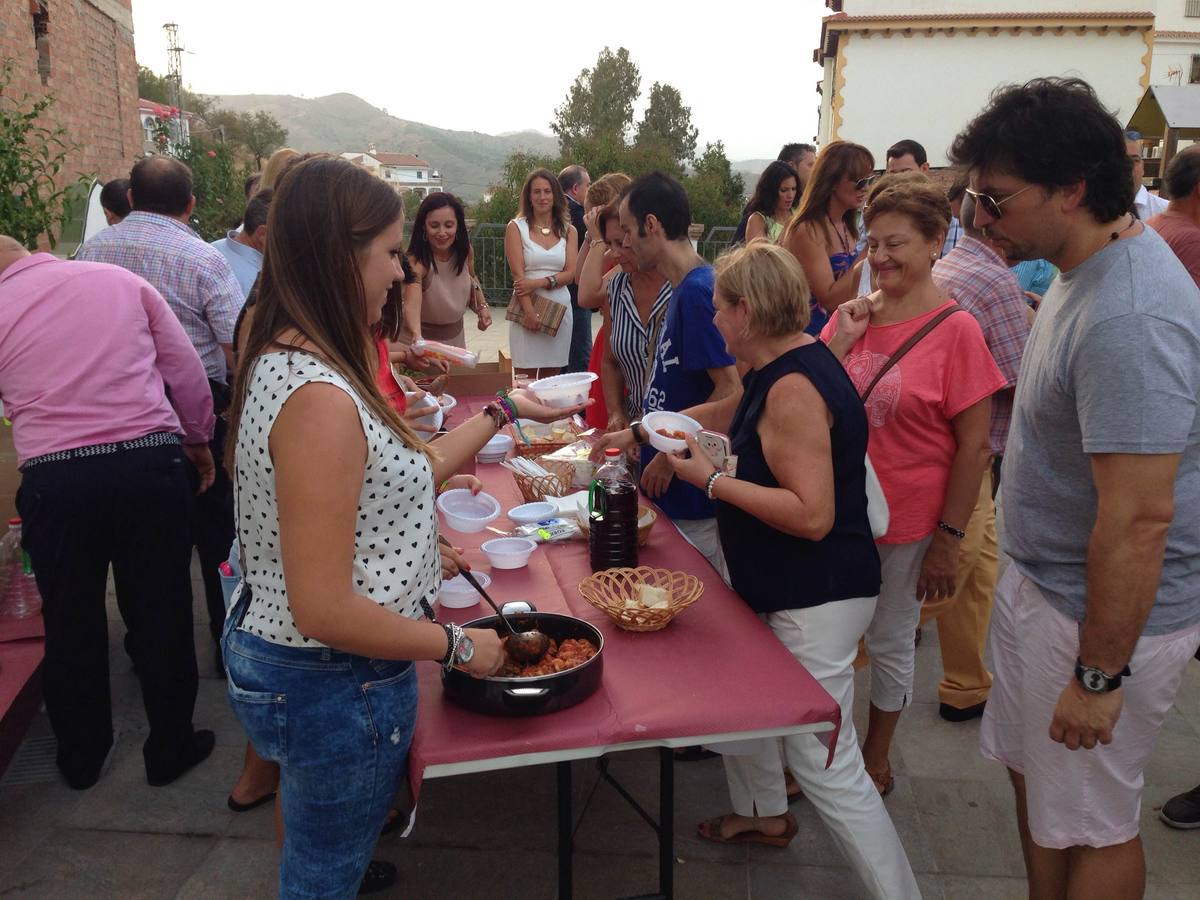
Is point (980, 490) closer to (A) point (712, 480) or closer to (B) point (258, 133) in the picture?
(A) point (712, 480)

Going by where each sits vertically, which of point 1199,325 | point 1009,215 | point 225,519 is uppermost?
point 1009,215

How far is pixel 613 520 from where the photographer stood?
2.46 meters

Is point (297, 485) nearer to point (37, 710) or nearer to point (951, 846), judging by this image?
point (951, 846)

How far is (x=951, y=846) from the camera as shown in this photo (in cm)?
271

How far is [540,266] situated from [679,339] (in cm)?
375

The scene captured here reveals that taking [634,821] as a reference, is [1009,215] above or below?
above

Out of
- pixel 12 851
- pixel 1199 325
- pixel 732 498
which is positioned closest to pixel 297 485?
pixel 732 498

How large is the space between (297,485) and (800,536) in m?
1.24

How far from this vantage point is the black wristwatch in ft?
5.52

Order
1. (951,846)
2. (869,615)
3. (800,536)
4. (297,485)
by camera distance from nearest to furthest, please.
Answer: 1. (297,485)
2. (800,536)
3. (869,615)
4. (951,846)

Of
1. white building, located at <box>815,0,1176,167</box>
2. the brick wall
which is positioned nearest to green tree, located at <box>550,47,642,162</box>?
white building, located at <box>815,0,1176,167</box>

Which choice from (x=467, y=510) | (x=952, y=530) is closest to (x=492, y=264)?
(x=467, y=510)

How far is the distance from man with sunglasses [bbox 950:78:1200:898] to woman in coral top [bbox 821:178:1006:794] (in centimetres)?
70

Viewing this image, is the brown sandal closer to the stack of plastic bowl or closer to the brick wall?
the stack of plastic bowl
